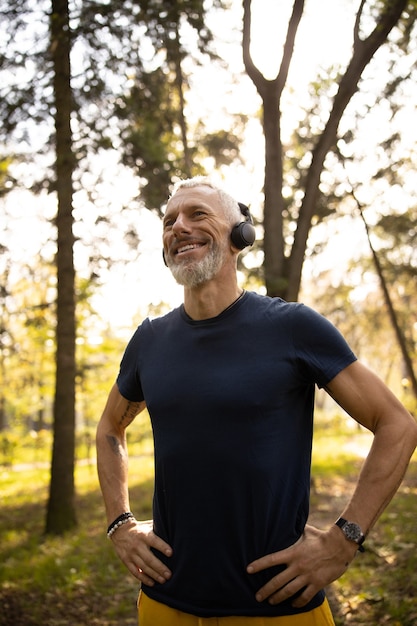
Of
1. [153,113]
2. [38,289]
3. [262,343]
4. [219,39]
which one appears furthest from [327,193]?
[262,343]

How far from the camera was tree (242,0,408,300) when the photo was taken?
534 cm

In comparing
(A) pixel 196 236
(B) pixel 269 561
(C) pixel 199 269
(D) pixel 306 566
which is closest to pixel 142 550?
(B) pixel 269 561

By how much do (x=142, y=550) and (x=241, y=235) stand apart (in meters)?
1.42

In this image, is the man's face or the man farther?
the man's face

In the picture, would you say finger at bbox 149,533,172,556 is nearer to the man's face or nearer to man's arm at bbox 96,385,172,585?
man's arm at bbox 96,385,172,585

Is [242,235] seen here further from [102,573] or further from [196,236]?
[102,573]

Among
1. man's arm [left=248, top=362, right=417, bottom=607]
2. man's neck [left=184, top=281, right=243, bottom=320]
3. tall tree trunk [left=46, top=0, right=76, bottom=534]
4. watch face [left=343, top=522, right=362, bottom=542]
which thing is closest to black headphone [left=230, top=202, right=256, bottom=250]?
man's neck [left=184, top=281, right=243, bottom=320]

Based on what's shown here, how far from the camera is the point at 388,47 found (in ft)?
25.0

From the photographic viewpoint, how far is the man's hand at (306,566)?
6.56 feet

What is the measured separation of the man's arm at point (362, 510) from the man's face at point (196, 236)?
0.85m

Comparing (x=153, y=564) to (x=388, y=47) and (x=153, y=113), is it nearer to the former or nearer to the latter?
(x=388, y=47)

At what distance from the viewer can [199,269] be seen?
2416mm

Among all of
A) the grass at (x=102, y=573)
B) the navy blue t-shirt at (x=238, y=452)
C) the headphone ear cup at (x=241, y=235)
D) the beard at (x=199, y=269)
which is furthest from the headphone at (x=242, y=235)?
the grass at (x=102, y=573)

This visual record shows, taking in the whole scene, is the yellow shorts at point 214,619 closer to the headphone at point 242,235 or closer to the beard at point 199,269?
the beard at point 199,269
